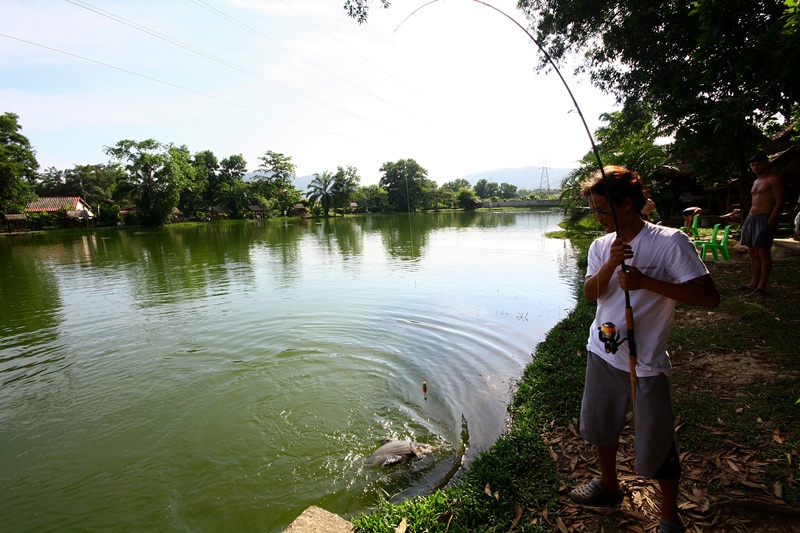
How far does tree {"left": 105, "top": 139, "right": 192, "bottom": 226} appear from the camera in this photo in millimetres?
49562

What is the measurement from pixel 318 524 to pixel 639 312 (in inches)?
109

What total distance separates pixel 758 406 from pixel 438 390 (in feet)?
11.4

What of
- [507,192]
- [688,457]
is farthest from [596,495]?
[507,192]

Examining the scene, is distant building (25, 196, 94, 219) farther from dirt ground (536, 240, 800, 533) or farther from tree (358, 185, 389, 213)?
dirt ground (536, 240, 800, 533)

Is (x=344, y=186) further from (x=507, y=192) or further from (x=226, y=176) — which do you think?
(x=507, y=192)

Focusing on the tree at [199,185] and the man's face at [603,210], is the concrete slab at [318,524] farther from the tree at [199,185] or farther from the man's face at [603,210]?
the tree at [199,185]

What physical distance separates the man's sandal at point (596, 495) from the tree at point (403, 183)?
74.3m

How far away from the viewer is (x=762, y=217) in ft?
19.6

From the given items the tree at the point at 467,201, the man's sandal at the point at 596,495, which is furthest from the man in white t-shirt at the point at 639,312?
the tree at the point at 467,201

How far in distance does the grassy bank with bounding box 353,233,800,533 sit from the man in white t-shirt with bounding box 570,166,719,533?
548 mm

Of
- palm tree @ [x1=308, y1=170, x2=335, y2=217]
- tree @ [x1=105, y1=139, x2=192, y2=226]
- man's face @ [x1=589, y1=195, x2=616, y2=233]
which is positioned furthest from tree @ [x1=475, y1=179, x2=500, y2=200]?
man's face @ [x1=589, y1=195, x2=616, y2=233]

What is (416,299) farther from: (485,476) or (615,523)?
(615,523)

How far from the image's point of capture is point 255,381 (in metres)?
6.02

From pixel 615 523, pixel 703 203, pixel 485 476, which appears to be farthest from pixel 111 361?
pixel 703 203
